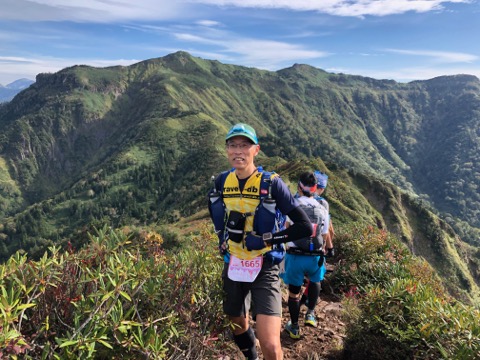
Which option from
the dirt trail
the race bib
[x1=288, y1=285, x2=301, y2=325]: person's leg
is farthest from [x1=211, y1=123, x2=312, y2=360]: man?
[x1=288, y1=285, x2=301, y2=325]: person's leg

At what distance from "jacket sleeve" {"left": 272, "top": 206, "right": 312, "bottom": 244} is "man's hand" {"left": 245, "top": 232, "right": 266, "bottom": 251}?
179 millimetres

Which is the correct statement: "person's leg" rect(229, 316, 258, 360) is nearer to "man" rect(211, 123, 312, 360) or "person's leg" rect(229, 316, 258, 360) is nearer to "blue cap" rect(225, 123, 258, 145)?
"man" rect(211, 123, 312, 360)

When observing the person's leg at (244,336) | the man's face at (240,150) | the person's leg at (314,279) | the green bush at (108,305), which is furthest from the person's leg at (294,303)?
the man's face at (240,150)

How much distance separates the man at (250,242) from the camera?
4.11 m

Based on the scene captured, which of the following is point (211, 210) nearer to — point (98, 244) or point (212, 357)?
point (98, 244)

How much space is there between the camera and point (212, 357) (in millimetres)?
3883

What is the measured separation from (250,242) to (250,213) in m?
0.38

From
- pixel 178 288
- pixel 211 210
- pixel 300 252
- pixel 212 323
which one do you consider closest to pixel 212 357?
pixel 212 323

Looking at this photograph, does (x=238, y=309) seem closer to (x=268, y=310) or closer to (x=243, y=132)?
(x=268, y=310)

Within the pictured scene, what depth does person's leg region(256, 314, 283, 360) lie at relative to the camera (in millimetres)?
4059

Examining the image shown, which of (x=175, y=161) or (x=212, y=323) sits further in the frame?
(x=175, y=161)

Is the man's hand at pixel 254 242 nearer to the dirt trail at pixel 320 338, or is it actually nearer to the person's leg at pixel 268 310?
the person's leg at pixel 268 310

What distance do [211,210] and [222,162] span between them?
125756 millimetres

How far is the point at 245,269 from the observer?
430cm
